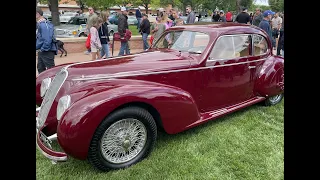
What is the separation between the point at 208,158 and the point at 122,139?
113 centimetres

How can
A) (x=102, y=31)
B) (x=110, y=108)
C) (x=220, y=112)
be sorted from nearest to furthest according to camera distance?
(x=110, y=108)
(x=220, y=112)
(x=102, y=31)

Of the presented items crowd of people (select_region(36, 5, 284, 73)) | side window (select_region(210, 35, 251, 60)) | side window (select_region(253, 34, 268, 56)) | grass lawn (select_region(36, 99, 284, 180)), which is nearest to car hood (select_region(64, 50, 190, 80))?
side window (select_region(210, 35, 251, 60))

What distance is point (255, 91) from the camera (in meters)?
4.71

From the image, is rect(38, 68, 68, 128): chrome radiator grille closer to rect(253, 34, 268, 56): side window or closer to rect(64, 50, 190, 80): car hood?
rect(64, 50, 190, 80): car hood

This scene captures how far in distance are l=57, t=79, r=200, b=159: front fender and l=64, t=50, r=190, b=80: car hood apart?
265 mm

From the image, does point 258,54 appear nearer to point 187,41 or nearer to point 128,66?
point 187,41

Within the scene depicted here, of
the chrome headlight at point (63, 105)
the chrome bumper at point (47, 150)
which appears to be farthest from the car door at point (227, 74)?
the chrome bumper at point (47, 150)

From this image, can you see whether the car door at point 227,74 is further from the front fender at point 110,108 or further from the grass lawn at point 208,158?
the front fender at point 110,108

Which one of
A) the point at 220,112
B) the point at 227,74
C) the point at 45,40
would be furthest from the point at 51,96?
the point at 227,74

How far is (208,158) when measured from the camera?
3.28 m

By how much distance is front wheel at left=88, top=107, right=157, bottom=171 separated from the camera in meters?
2.85

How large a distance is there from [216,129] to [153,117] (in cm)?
126
